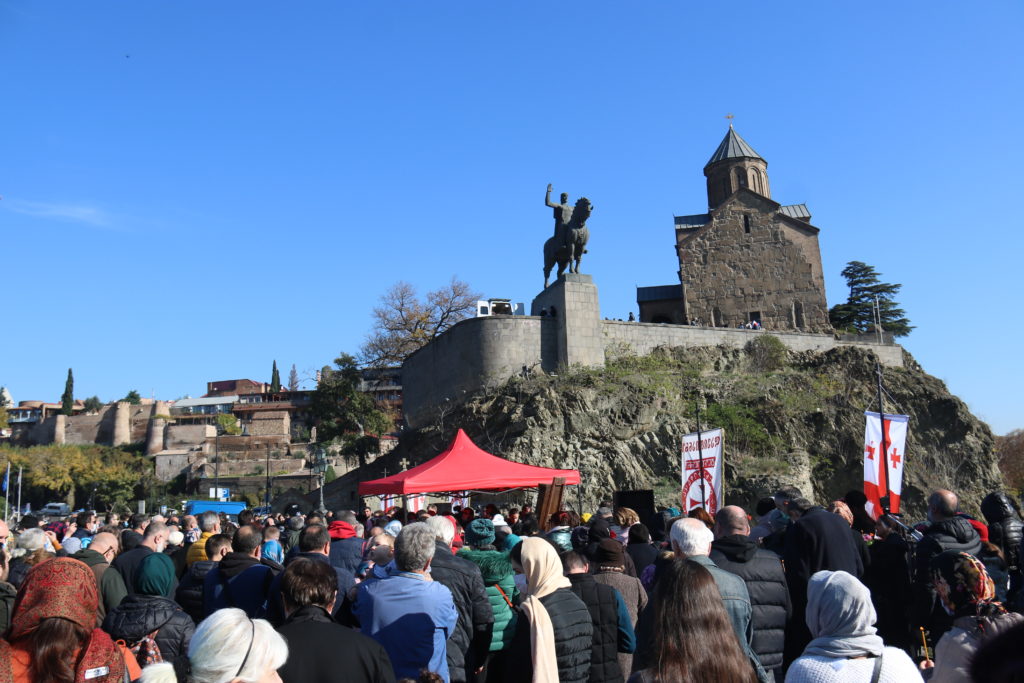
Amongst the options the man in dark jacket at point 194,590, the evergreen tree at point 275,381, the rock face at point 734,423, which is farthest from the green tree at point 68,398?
the man in dark jacket at point 194,590

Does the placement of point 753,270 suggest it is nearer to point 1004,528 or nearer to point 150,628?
point 1004,528

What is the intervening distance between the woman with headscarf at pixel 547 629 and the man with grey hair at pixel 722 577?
66 centimetres

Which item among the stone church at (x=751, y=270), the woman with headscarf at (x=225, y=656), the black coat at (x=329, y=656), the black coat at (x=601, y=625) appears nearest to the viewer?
the woman with headscarf at (x=225, y=656)

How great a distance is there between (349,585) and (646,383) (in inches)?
939

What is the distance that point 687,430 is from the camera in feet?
90.0

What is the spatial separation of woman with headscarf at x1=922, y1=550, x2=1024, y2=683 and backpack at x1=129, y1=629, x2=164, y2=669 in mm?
3618

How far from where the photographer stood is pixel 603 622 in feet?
15.3

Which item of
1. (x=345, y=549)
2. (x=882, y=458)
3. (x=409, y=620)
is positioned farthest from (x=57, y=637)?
(x=882, y=458)

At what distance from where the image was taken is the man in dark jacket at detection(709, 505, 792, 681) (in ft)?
15.5

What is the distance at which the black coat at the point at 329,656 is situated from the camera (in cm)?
347

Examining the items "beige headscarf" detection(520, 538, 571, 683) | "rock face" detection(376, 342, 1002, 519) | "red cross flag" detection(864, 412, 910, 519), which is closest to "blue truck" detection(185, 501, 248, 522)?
"rock face" detection(376, 342, 1002, 519)

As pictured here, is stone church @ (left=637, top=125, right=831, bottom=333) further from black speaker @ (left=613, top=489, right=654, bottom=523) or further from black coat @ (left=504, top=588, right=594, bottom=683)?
black coat @ (left=504, top=588, right=594, bottom=683)

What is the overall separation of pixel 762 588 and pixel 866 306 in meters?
53.6

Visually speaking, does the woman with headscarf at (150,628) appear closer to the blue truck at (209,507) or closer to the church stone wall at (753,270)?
the blue truck at (209,507)
